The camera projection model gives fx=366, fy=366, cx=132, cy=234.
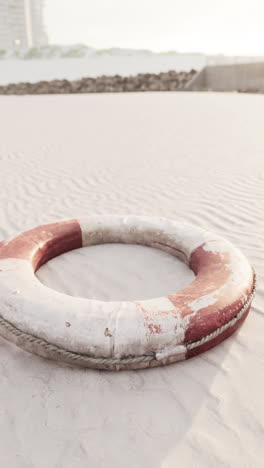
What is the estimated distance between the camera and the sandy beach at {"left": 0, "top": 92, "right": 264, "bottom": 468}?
4.62 feet

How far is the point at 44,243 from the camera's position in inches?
98.6

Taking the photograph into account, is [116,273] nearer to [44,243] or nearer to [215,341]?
[44,243]

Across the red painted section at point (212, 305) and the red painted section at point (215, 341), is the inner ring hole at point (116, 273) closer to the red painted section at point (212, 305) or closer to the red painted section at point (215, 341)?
the red painted section at point (212, 305)

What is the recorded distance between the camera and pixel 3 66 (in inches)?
1154

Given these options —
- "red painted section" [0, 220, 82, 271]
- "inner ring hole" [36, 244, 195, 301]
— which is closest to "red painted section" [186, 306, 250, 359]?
"inner ring hole" [36, 244, 195, 301]

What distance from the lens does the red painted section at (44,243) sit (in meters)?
2.30

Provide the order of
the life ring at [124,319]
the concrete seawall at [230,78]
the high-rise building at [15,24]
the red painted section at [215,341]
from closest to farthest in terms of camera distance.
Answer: the life ring at [124,319] < the red painted section at [215,341] < the concrete seawall at [230,78] < the high-rise building at [15,24]

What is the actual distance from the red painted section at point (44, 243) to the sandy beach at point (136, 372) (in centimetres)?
10

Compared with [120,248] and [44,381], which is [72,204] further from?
[44,381]

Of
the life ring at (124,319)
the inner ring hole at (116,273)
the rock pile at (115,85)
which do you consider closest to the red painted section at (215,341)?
the life ring at (124,319)

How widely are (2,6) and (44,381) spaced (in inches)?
4185

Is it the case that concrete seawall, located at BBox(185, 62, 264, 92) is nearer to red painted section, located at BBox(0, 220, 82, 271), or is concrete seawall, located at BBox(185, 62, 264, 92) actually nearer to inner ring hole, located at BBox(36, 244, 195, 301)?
inner ring hole, located at BBox(36, 244, 195, 301)

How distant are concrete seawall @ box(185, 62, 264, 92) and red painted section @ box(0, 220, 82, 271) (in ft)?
60.0

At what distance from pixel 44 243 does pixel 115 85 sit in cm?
2105
